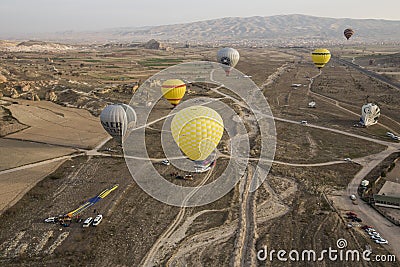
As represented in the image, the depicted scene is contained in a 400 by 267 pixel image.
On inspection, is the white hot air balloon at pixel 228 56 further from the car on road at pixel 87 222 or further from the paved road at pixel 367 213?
the car on road at pixel 87 222

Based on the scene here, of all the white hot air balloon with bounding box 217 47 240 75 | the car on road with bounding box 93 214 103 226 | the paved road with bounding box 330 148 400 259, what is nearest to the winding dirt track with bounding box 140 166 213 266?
the car on road with bounding box 93 214 103 226

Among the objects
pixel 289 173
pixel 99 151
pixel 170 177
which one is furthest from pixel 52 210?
pixel 289 173

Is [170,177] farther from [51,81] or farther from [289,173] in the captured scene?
[51,81]

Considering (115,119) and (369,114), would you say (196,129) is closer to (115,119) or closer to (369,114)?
(115,119)

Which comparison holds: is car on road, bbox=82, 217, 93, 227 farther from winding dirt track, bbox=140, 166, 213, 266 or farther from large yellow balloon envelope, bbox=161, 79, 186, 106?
large yellow balloon envelope, bbox=161, 79, 186, 106

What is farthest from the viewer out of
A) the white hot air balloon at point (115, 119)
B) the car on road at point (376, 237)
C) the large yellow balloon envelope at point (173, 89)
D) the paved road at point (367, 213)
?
the large yellow balloon envelope at point (173, 89)

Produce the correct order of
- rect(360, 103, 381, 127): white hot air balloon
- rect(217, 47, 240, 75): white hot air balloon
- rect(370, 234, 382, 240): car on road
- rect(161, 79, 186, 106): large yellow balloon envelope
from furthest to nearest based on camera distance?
1. rect(217, 47, 240, 75): white hot air balloon
2. rect(360, 103, 381, 127): white hot air balloon
3. rect(161, 79, 186, 106): large yellow balloon envelope
4. rect(370, 234, 382, 240): car on road

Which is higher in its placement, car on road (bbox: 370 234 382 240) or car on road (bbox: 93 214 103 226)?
car on road (bbox: 93 214 103 226)

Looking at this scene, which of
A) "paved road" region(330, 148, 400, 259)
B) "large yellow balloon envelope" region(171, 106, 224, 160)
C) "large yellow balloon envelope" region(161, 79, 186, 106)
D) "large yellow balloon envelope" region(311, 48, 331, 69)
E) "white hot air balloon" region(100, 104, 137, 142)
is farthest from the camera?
"large yellow balloon envelope" region(311, 48, 331, 69)

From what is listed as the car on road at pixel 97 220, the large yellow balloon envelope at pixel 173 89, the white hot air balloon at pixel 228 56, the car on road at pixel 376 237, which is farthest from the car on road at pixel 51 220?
the white hot air balloon at pixel 228 56
